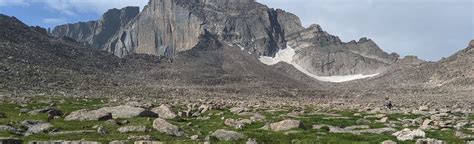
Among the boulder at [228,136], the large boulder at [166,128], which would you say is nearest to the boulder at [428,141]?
the boulder at [228,136]

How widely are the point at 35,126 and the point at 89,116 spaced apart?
509 cm

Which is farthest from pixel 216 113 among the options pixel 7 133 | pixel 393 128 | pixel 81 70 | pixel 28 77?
pixel 81 70

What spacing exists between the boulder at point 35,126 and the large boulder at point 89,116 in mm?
3260

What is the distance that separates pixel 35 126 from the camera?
3162 centimetres

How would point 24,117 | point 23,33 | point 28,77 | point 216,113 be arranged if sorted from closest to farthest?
point 24,117 < point 216,113 < point 28,77 < point 23,33

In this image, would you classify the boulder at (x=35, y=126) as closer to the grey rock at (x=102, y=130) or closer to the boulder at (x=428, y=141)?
the grey rock at (x=102, y=130)

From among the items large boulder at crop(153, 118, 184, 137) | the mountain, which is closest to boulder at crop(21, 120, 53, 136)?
large boulder at crop(153, 118, 184, 137)

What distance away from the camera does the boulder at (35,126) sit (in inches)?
1190

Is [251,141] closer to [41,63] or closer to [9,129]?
[9,129]

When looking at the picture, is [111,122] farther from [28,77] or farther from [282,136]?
[28,77]

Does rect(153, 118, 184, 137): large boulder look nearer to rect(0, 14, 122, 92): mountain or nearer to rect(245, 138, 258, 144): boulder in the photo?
rect(245, 138, 258, 144): boulder

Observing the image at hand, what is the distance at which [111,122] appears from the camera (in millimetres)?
34219

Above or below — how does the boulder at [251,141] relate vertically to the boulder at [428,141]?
above

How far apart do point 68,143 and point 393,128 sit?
21220mm
